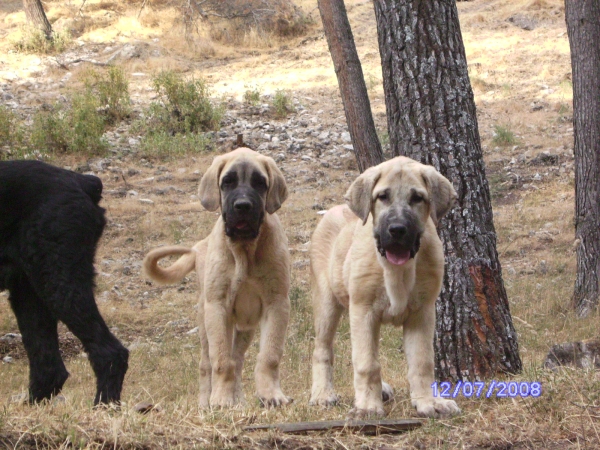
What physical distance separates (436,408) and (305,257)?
24.2 feet

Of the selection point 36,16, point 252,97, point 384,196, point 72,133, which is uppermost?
point 36,16

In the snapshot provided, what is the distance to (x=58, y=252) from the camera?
4.69 meters

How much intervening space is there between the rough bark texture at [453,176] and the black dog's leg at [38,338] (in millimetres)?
2557

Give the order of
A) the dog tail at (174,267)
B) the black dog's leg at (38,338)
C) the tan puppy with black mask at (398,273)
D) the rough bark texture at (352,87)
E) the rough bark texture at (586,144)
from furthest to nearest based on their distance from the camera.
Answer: the rough bark texture at (352,87) < the rough bark texture at (586,144) < the dog tail at (174,267) < the black dog's leg at (38,338) < the tan puppy with black mask at (398,273)

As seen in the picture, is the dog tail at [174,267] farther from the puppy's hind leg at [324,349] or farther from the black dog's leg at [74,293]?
the puppy's hind leg at [324,349]

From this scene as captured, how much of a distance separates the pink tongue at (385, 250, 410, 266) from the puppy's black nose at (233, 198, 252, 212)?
1065 millimetres

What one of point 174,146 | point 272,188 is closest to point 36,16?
point 174,146

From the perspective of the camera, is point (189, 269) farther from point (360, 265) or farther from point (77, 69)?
point (77, 69)

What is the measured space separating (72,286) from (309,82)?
16.4m

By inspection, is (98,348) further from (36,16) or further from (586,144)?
(36,16)

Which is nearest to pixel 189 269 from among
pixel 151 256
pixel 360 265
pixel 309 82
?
pixel 151 256

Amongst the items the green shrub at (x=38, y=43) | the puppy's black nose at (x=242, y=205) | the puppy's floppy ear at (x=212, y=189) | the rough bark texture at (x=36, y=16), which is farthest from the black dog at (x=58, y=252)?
the rough bark texture at (x=36, y=16)

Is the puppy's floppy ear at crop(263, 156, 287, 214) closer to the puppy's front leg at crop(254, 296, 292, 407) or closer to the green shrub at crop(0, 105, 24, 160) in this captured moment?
the puppy's front leg at crop(254, 296, 292, 407)

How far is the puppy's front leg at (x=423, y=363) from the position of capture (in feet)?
13.2
